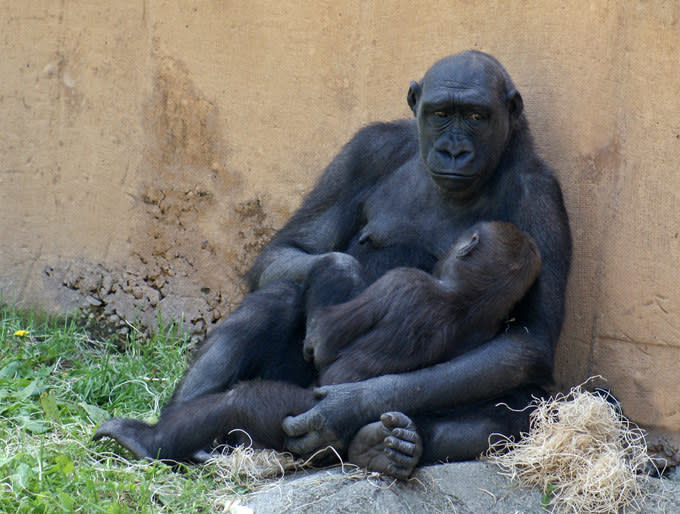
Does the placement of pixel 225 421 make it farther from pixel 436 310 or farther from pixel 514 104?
pixel 514 104

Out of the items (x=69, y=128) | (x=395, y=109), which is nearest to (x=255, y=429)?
(x=395, y=109)

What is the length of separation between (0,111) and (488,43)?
7.88ft

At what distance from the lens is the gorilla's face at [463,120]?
3.88 metres

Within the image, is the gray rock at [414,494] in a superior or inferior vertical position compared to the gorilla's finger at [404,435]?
inferior

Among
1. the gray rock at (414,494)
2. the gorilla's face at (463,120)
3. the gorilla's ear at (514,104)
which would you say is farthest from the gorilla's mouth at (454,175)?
the gray rock at (414,494)

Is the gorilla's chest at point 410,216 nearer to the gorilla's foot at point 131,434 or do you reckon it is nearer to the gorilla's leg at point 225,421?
the gorilla's leg at point 225,421

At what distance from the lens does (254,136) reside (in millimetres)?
5023

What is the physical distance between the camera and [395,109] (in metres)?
4.75

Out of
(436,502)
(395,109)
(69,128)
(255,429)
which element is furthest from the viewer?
(69,128)

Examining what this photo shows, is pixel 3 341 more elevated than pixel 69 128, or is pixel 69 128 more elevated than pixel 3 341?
pixel 69 128

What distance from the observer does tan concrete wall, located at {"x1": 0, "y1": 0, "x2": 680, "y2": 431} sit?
4.15m

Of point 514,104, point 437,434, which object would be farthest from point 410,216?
→ point 437,434

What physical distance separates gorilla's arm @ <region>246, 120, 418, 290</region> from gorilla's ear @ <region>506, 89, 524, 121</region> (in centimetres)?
43

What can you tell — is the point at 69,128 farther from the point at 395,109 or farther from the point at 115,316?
the point at 395,109
